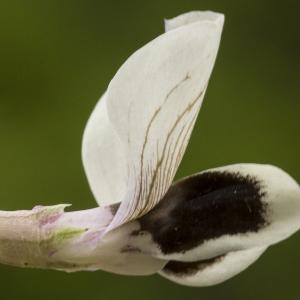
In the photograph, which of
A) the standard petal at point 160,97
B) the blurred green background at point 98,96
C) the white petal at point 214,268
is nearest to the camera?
the standard petal at point 160,97

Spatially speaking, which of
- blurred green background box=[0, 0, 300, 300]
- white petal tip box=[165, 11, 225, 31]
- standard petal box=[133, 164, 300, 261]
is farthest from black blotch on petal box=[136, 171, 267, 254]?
blurred green background box=[0, 0, 300, 300]

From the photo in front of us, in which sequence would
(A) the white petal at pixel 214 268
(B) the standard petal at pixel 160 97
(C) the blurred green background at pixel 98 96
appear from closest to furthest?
(B) the standard petal at pixel 160 97
(A) the white petal at pixel 214 268
(C) the blurred green background at pixel 98 96

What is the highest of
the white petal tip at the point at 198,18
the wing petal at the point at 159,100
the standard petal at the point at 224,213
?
the white petal tip at the point at 198,18

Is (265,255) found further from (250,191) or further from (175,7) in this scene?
(250,191)

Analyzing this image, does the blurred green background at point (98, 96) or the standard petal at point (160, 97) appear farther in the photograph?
the blurred green background at point (98, 96)

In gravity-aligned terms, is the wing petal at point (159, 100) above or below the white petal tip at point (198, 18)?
below

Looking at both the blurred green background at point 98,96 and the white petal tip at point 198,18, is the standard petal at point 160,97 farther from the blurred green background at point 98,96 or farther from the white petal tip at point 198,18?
the blurred green background at point 98,96

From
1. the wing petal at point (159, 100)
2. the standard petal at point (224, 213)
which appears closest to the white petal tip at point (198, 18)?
the wing petal at point (159, 100)
